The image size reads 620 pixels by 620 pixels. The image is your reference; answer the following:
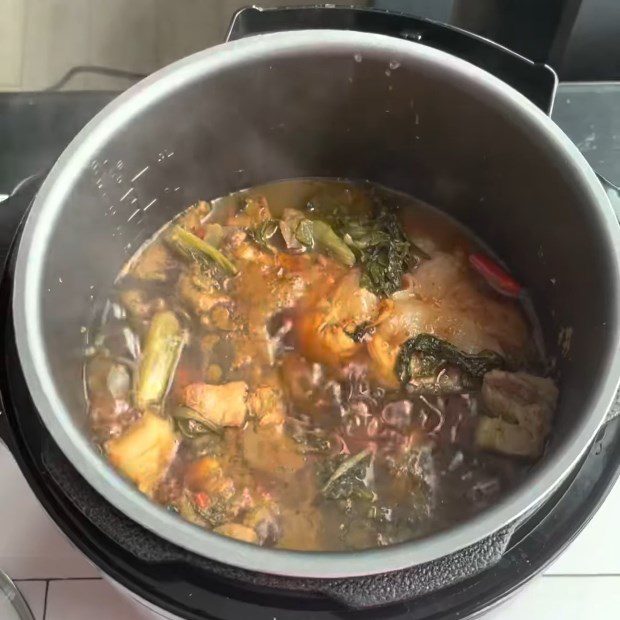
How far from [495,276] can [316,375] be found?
35 centimetres

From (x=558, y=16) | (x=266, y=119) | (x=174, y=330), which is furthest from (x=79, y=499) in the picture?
(x=558, y=16)

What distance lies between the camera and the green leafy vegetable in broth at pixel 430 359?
112cm

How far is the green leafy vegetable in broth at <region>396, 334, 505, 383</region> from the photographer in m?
1.12

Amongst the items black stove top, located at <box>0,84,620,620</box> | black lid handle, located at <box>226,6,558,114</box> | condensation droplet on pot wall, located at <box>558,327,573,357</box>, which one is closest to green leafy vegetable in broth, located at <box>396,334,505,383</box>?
condensation droplet on pot wall, located at <box>558,327,573,357</box>

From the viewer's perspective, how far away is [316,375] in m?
1.13

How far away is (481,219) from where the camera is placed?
4.17 feet

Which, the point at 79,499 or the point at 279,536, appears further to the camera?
the point at 279,536

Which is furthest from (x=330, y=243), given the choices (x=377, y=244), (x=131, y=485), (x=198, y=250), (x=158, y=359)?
(x=131, y=485)

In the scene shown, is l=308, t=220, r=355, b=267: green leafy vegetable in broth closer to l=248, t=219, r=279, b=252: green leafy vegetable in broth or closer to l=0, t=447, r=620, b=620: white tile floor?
l=248, t=219, r=279, b=252: green leafy vegetable in broth

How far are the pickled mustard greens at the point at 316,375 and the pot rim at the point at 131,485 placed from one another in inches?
9.1

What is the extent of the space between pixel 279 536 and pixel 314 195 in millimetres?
586

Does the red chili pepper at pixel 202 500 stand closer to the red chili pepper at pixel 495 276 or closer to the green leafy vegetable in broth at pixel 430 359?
the green leafy vegetable in broth at pixel 430 359

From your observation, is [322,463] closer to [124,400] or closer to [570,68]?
[124,400]

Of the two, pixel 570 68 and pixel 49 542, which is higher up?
pixel 570 68
